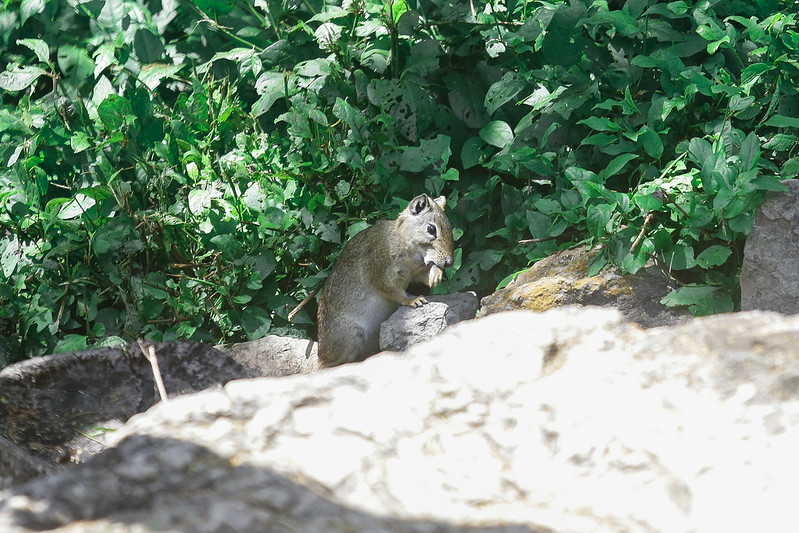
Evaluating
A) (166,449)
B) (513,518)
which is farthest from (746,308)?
(166,449)

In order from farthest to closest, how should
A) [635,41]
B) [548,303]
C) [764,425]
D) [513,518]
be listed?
1. [635,41]
2. [548,303]
3. [764,425]
4. [513,518]

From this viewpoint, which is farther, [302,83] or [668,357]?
[302,83]

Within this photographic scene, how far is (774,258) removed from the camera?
423 cm

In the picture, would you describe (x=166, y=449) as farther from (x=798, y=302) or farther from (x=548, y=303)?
(x=798, y=302)

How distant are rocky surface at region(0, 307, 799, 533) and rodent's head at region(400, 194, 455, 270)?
3.07m

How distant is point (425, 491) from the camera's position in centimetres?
169

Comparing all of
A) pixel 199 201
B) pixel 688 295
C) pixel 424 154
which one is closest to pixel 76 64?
pixel 199 201

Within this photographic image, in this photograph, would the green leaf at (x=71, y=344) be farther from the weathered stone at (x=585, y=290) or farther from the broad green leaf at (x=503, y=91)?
the broad green leaf at (x=503, y=91)

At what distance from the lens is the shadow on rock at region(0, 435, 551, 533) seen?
1.52 metres

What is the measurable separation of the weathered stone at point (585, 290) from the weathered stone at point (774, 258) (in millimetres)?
373

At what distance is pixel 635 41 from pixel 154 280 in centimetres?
383

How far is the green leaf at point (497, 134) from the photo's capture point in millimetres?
5565

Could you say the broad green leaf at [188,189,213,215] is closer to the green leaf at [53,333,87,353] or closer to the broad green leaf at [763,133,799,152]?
the green leaf at [53,333,87,353]

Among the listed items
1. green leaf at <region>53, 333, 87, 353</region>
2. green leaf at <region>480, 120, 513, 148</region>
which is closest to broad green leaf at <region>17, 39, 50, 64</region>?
green leaf at <region>53, 333, 87, 353</region>
